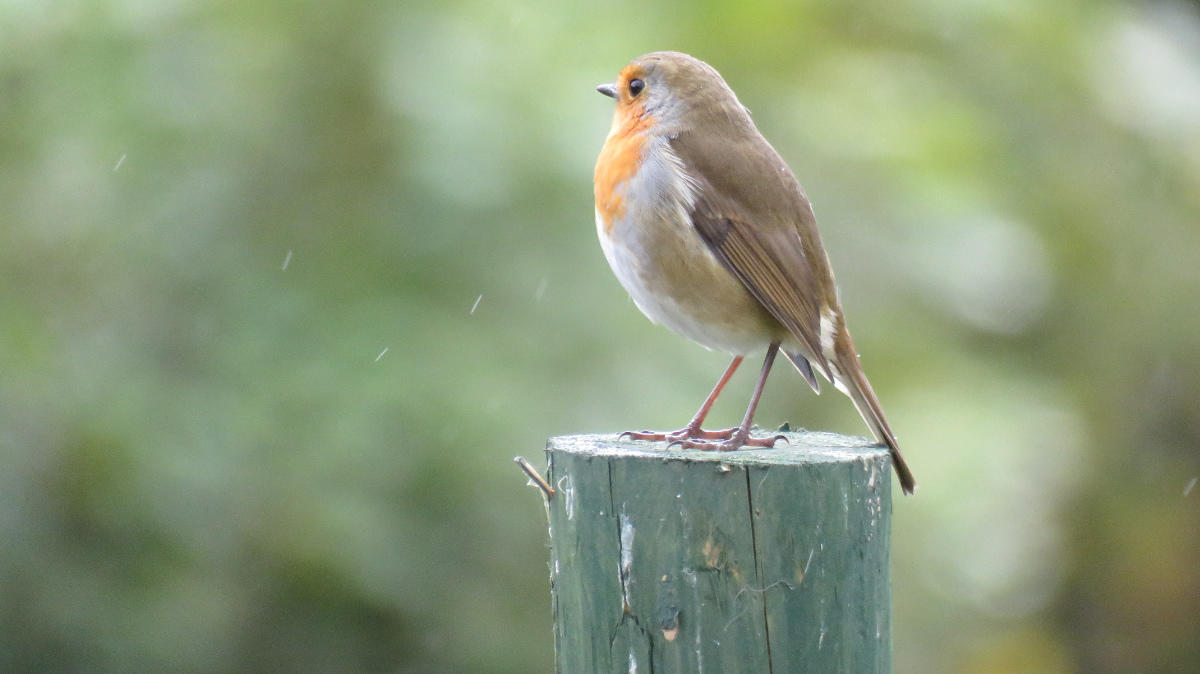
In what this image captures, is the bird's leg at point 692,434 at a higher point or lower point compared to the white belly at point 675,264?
lower

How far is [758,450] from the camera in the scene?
2750mm

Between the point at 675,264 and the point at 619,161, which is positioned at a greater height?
the point at 619,161

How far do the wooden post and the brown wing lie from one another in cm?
85

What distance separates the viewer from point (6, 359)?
4172 mm

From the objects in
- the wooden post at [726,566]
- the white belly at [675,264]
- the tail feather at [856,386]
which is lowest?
the wooden post at [726,566]

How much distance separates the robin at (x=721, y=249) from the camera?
10.6 feet

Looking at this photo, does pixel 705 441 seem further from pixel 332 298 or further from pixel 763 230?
pixel 332 298

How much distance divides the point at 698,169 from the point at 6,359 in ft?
7.64

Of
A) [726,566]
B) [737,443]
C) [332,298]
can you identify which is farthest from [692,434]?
[332,298]

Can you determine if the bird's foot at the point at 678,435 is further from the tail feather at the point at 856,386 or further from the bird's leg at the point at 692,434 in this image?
the tail feather at the point at 856,386

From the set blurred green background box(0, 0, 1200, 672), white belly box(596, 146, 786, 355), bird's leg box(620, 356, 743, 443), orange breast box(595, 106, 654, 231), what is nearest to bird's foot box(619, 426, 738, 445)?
bird's leg box(620, 356, 743, 443)

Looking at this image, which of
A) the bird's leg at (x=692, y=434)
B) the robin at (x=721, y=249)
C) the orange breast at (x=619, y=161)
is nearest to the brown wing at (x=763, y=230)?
the robin at (x=721, y=249)

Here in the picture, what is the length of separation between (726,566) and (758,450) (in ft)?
A: 1.64

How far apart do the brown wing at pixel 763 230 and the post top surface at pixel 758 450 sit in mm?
340
